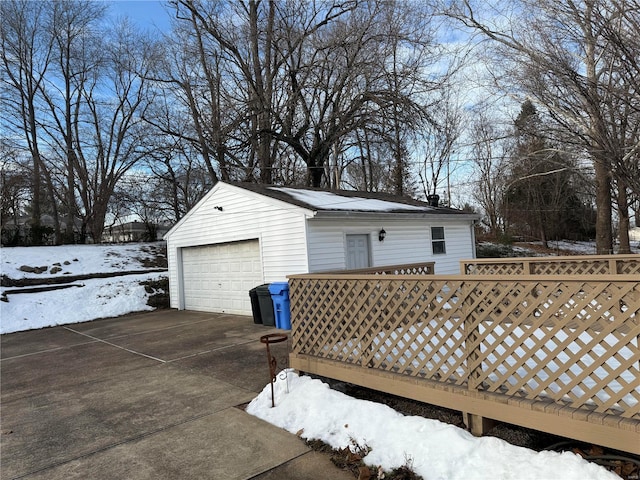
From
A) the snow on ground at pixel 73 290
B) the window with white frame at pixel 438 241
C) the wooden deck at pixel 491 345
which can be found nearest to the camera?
the wooden deck at pixel 491 345

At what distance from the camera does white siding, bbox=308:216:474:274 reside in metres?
Answer: 9.42

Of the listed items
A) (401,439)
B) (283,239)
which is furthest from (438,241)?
(401,439)

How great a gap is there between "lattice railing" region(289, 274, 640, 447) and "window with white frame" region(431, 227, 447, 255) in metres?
8.69

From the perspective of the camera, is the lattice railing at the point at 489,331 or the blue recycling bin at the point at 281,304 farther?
the blue recycling bin at the point at 281,304

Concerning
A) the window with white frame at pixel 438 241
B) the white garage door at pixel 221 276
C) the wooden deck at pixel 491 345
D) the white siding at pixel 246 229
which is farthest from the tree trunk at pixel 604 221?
the wooden deck at pixel 491 345

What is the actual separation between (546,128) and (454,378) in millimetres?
4328

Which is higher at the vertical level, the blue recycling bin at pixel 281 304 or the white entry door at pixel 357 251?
the white entry door at pixel 357 251

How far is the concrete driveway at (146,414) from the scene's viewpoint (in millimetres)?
3242

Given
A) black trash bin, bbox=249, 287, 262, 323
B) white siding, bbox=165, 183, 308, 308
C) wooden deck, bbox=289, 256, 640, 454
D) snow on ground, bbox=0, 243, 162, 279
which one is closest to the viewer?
wooden deck, bbox=289, 256, 640, 454

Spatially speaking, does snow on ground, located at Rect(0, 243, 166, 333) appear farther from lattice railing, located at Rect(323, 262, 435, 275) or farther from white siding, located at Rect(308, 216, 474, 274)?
lattice railing, located at Rect(323, 262, 435, 275)

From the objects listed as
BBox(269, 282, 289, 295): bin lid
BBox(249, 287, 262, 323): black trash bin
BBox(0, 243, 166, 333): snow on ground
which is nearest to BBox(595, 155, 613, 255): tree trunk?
BBox(269, 282, 289, 295): bin lid

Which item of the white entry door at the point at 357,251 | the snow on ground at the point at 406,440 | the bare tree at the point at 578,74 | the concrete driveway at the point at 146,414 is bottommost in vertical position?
the concrete driveway at the point at 146,414

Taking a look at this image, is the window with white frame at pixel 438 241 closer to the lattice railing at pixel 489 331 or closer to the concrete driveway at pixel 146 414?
the concrete driveway at pixel 146 414

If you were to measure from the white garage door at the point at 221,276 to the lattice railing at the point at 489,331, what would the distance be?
6.25 meters
